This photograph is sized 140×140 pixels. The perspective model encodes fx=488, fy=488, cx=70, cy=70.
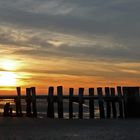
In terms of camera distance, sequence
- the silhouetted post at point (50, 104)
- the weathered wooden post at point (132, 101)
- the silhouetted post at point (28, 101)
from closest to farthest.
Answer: the weathered wooden post at point (132, 101) → the silhouetted post at point (50, 104) → the silhouetted post at point (28, 101)

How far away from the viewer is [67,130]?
2125 centimetres

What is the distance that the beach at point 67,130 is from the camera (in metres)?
18.7

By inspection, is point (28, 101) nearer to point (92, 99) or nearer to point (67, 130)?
point (92, 99)

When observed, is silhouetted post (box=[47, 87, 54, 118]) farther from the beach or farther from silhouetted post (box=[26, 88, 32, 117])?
the beach

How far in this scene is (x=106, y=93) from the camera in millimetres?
29484

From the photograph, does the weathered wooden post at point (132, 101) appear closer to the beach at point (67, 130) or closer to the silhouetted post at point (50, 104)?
the beach at point (67, 130)

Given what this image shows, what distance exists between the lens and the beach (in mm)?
18656

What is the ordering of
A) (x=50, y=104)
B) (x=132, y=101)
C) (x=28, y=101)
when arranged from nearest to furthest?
1. (x=132, y=101)
2. (x=50, y=104)
3. (x=28, y=101)

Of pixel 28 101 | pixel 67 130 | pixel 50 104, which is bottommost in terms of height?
pixel 67 130

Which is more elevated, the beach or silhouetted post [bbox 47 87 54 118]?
silhouetted post [bbox 47 87 54 118]

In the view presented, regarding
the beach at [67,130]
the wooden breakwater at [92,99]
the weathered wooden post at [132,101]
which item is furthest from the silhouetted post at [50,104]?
the weathered wooden post at [132,101]

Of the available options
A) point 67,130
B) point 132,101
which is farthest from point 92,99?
point 67,130

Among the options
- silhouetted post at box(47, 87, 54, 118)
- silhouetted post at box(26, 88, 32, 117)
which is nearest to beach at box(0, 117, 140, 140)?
→ silhouetted post at box(47, 87, 54, 118)

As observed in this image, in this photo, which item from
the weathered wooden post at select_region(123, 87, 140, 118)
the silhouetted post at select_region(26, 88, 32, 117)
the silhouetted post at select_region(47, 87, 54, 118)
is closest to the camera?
the weathered wooden post at select_region(123, 87, 140, 118)
